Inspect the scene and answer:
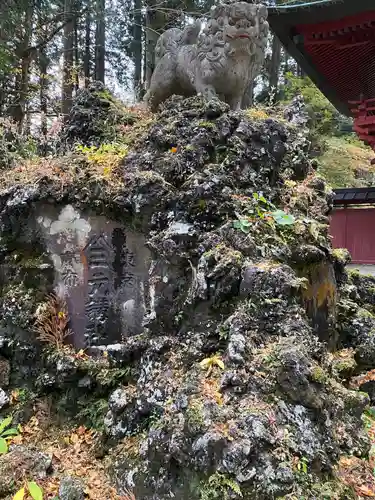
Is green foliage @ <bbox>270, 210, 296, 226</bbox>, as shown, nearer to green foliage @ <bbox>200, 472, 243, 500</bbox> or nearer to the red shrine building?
green foliage @ <bbox>200, 472, 243, 500</bbox>

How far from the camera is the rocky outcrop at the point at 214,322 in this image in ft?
7.39

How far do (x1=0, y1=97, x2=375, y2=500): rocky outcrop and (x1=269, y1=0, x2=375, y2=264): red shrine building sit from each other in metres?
3.86

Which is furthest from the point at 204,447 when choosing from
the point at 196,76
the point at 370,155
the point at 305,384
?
the point at 370,155

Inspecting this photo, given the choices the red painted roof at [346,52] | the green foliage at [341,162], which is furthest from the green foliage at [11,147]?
the green foliage at [341,162]

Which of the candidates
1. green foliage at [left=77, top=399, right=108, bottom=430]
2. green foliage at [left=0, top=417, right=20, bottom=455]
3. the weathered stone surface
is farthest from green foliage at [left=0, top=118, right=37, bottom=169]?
green foliage at [left=77, top=399, right=108, bottom=430]

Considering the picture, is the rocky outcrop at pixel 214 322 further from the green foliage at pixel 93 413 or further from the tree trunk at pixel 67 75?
the tree trunk at pixel 67 75

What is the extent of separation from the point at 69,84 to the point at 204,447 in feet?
36.7

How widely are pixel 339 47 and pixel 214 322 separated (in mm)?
6802

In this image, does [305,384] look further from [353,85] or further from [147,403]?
[353,85]

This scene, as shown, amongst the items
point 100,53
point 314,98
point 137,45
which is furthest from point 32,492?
point 137,45

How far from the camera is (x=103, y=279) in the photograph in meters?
3.63

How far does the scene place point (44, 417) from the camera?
3.44m

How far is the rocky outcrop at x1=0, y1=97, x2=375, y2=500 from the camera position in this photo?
2.25 meters

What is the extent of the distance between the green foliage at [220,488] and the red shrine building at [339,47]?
22.6 feet
